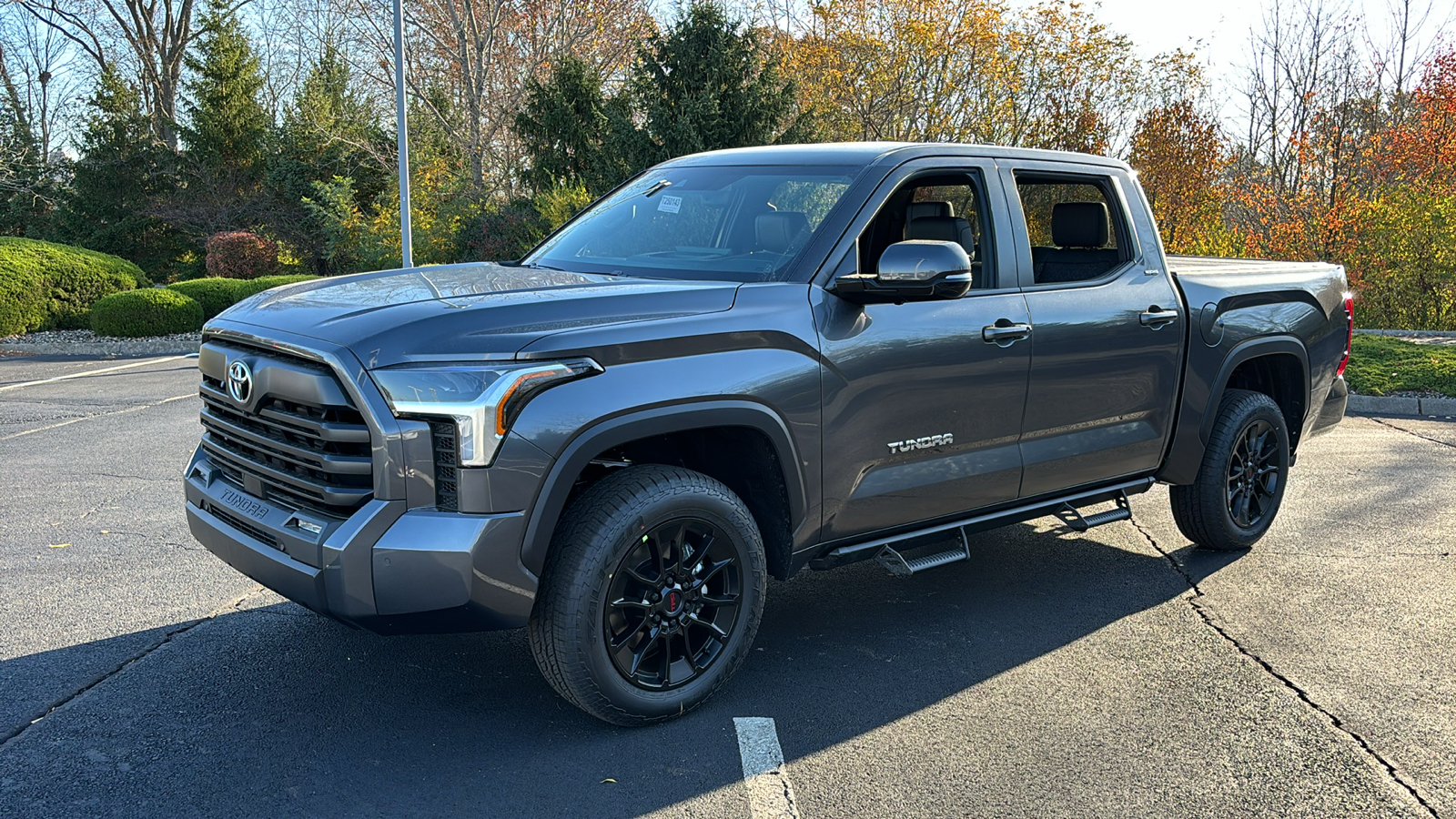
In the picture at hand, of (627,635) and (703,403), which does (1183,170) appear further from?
(627,635)

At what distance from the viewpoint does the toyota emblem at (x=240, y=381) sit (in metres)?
3.59

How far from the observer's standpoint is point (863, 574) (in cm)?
554

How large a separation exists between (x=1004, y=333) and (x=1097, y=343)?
0.61 meters

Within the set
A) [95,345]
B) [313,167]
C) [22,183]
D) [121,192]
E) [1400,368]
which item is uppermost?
[313,167]

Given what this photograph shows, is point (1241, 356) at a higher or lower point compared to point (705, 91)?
lower

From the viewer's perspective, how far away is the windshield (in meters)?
4.21

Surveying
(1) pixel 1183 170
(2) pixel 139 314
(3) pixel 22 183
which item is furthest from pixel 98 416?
(3) pixel 22 183

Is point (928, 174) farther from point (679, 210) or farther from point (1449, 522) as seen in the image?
point (1449, 522)

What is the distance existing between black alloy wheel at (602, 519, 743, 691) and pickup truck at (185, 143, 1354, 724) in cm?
1

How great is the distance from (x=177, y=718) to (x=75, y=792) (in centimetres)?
52

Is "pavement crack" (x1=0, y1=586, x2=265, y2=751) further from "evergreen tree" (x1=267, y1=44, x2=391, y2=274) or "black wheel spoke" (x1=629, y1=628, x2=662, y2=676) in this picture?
"evergreen tree" (x1=267, y1=44, x2=391, y2=274)

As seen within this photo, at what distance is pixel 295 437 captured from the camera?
3506 millimetres

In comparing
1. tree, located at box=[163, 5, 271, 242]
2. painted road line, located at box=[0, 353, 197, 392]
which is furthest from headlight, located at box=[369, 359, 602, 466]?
tree, located at box=[163, 5, 271, 242]

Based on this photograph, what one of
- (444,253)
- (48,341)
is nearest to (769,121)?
(444,253)
